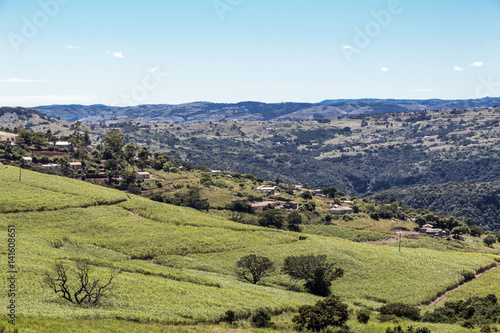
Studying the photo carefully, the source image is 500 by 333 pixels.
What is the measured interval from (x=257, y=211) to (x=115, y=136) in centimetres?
7413

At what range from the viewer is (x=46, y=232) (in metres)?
76.2

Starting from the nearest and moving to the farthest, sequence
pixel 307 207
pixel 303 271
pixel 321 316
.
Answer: pixel 321 316 → pixel 303 271 → pixel 307 207

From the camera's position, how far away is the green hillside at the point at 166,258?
149 feet

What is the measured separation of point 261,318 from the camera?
46.6 metres

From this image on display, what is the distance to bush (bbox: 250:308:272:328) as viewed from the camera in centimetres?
4562

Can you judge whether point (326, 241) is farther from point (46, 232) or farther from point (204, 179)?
point (204, 179)

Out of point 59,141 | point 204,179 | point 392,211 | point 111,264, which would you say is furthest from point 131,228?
point 59,141

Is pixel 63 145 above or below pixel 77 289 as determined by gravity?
above

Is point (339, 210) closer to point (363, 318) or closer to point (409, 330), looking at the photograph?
point (363, 318)

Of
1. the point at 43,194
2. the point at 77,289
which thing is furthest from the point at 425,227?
the point at 77,289

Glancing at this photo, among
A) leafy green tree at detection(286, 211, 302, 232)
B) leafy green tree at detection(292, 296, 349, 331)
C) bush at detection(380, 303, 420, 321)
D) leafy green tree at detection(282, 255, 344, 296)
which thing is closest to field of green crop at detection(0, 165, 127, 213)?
→ leafy green tree at detection(286, 211, 302, 232)

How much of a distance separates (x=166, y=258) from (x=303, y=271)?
2318 cm

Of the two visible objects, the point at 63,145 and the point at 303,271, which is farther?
the point at 63,145

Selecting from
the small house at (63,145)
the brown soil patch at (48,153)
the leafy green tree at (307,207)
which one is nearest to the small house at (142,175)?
the brown soil patch at (48,153)
